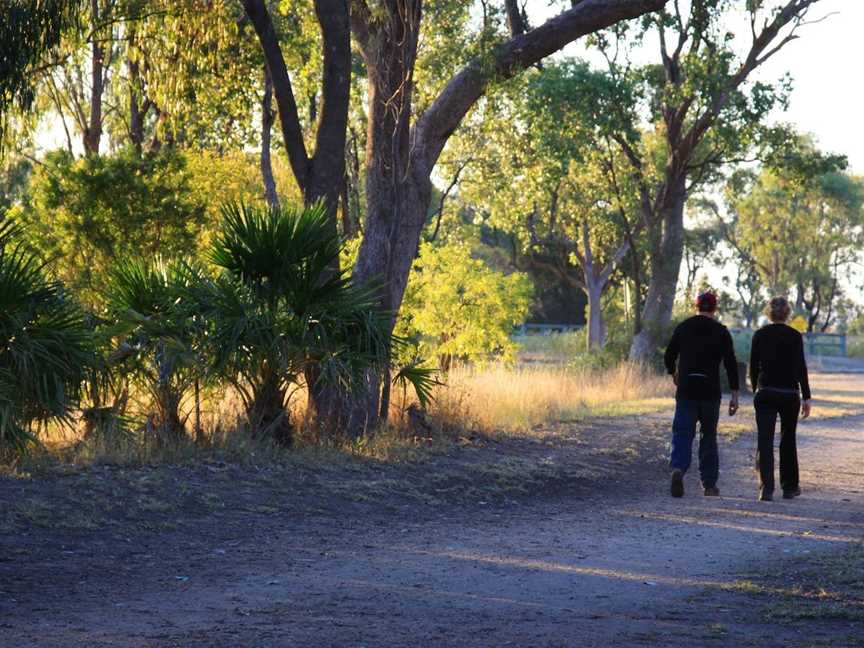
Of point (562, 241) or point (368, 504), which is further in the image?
point (562, 241)

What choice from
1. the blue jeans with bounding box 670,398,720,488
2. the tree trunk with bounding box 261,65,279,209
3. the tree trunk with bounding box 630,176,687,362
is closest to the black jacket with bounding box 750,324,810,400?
the blue jeans with bounding box 670,398,720,488

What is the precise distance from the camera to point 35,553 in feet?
27.9

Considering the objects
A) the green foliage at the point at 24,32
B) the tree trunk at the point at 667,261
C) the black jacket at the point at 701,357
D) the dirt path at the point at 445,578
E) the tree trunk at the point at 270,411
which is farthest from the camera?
the tree trunk at the point at 667,261

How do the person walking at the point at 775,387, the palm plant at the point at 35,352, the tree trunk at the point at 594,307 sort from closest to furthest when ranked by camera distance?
the palm plant at the point at 35,352 < the person walking at the point at 775,387 < the tree trunk at the point at 594,307

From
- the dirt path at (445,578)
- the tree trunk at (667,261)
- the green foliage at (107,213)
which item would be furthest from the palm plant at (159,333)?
the tree trunk at (667,261)

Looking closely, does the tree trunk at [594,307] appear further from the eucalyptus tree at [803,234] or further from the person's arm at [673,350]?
the person's arm at [673,350]

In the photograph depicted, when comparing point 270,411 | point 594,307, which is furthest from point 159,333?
point 594,307

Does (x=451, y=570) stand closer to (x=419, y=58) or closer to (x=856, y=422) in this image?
(x=856, y=422)

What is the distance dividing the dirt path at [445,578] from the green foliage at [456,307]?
40.5 ft

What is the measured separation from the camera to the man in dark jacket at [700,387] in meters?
12.3

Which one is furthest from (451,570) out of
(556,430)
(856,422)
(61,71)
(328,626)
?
(61,71)

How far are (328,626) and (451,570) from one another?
1952 millimetres

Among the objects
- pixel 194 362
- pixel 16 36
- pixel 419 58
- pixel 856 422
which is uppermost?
pixel 419 58

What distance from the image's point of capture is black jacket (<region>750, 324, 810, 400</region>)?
1222 cm
